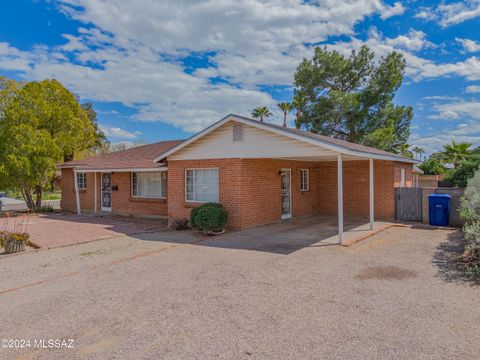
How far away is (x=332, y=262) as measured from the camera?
750 centimetres

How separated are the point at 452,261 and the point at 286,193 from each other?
7.25 m

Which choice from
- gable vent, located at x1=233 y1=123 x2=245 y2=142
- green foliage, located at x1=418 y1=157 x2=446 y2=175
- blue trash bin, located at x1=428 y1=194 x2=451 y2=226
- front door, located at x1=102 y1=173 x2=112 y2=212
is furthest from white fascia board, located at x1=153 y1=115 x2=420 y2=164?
green foliage, located at x1=418 y1=157 x2=446 y2=175

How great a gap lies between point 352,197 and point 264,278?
966 cm

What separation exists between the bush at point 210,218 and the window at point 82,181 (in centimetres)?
1036

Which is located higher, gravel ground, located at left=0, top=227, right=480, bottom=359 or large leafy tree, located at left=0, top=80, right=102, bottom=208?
large leafy tree, located at left=0, top=80, right=102, bottom=208

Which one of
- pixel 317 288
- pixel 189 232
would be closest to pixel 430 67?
pixel 189 232

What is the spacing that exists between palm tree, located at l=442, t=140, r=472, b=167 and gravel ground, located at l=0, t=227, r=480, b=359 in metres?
24.9

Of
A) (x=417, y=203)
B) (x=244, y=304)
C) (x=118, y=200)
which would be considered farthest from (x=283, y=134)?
(x=118, y=200)

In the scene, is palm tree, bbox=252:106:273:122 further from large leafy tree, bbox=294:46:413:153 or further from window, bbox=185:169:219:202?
window, bbox=185:169:219:202

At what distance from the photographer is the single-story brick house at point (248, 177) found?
A: 10.8 meters

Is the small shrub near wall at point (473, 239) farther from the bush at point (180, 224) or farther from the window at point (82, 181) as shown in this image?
the window at point (82, 181)

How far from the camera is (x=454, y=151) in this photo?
3005 centimetres

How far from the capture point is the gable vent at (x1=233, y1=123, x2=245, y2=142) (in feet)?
37.0

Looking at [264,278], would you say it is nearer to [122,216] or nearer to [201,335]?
[201,335]
